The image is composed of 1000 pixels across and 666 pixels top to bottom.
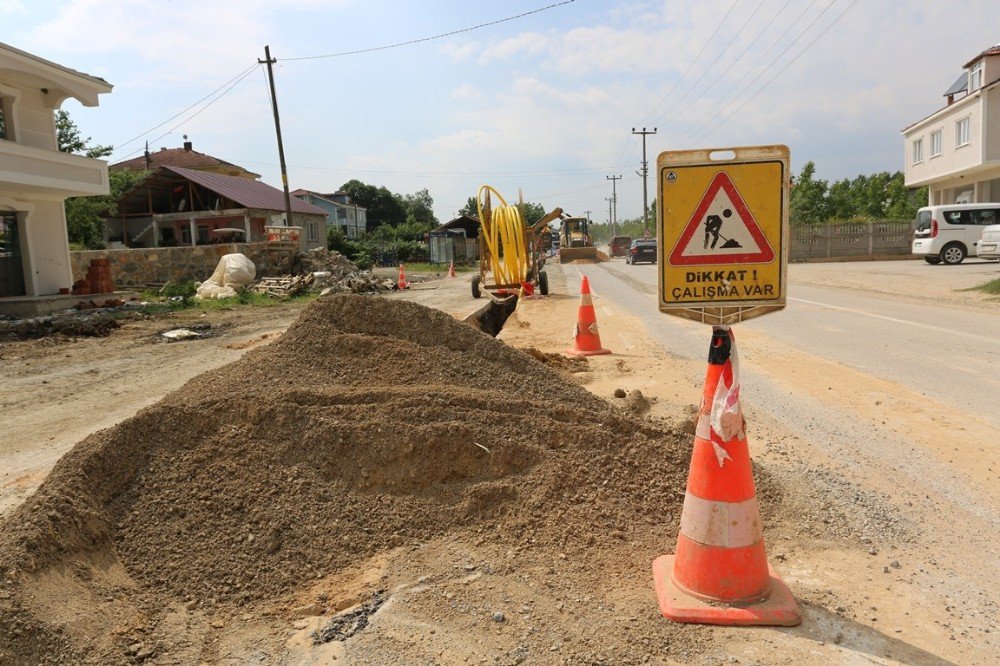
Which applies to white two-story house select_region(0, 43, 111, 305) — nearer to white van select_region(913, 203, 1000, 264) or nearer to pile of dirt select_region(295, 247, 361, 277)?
pile of dirt select_region(295, 247, 361, 277)

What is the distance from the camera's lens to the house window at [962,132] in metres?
31.9

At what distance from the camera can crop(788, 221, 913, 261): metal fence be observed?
33.2m

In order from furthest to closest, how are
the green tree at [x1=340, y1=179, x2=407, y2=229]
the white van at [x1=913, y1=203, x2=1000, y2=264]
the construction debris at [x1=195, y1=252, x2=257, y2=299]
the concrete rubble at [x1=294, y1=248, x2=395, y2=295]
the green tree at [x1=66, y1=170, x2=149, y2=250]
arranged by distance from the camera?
the green tree at [x1=340, y1=179, x2=407, y2=229]
the green tree at [x1=66, y1=170, x2=149, y2=250]
the white van at [x1=913, y1=203, x2=1000, y2=264]
the concrete rubble at [x1=294, y1=248, x2=395, y2=295]
the construction debris at [x1=195, y1=252, x2=257, y2=299]

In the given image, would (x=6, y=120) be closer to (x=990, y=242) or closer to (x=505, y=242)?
(x=505, y=242)

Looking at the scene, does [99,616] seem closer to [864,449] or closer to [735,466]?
[735,466]

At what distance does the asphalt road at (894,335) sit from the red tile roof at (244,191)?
26239 mm

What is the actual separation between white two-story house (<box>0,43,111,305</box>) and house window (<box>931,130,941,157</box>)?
3646cm

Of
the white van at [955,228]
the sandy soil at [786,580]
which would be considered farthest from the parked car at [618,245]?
the sandy soil at [786,580]

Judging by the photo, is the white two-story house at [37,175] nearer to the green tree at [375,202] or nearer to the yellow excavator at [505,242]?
the yellow excavator at [505,242]

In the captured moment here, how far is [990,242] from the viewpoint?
21406mm

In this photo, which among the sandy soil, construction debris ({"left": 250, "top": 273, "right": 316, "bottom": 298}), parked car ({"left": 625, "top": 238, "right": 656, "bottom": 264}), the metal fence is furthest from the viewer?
parked car ({"left": 625, "top": 238, "right": 656, "bottom": 264})

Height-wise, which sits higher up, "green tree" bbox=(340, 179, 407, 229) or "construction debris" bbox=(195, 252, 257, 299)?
"green tree" bbox=(340, 179, 407, 229)

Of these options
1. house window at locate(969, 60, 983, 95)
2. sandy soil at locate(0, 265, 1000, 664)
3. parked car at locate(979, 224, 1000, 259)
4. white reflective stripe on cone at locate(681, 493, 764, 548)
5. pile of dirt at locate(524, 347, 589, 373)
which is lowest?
sandy soil at locate(0, 265, 1000, 664)

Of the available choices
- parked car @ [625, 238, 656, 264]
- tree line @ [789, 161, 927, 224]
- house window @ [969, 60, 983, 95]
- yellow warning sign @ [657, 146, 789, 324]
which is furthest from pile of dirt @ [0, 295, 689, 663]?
tree line @ [789, 161, 927, 224]
